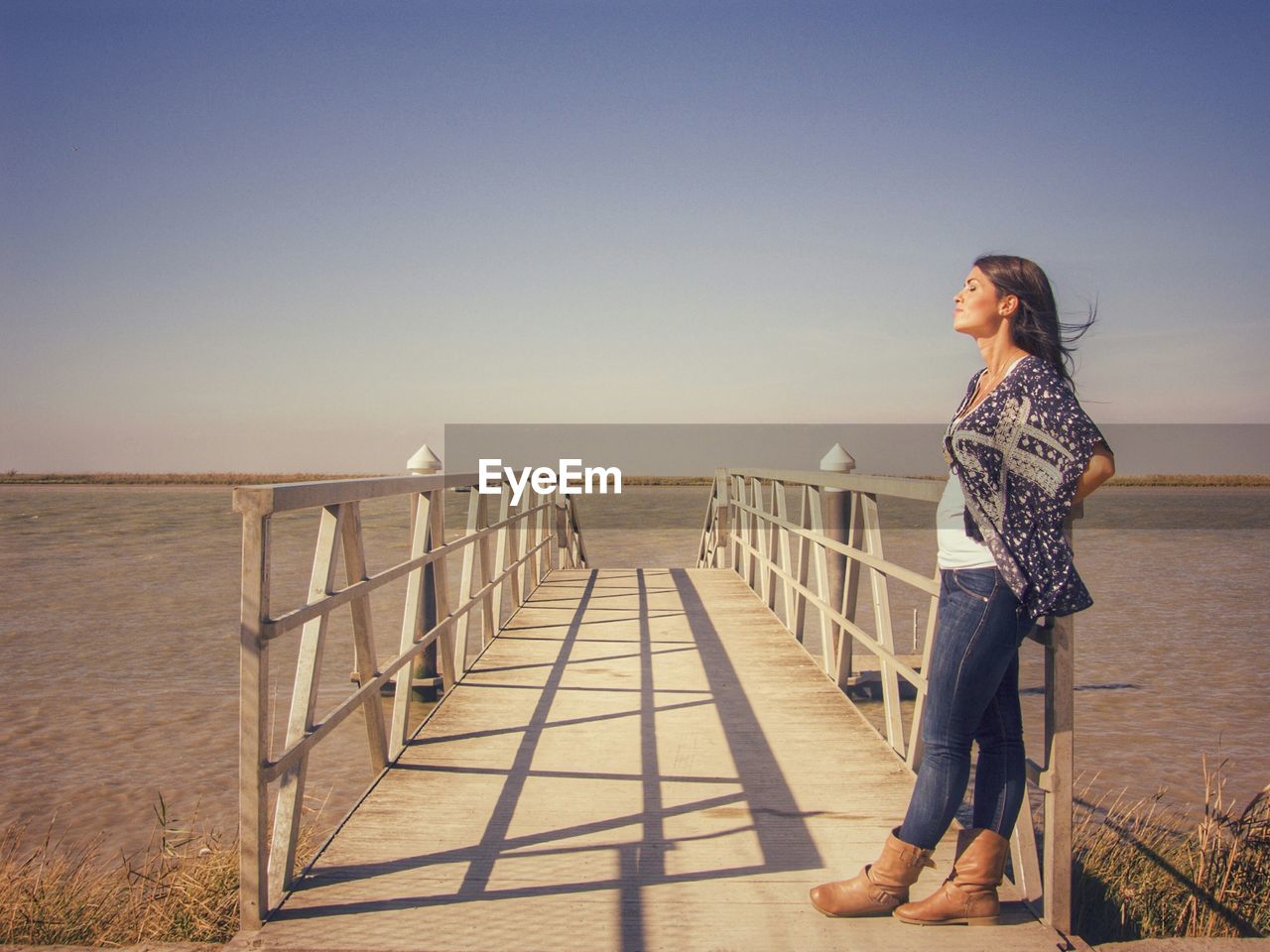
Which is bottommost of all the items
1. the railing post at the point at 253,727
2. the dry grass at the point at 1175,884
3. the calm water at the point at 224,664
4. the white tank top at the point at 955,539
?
the calm water at the point at 224,664

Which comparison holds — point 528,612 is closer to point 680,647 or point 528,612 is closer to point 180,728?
point 680,647

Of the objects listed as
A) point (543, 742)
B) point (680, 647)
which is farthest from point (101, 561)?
point (543, 742)

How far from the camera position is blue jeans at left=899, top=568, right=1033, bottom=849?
95.3 inches

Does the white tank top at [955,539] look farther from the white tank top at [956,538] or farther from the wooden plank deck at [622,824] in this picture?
the wooden plank deck at [622,824]

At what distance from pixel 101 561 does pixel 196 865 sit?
65.7 ft

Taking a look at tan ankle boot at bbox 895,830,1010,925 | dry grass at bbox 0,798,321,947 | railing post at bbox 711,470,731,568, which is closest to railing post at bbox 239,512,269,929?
dry grass at bbox 0,798,321,947

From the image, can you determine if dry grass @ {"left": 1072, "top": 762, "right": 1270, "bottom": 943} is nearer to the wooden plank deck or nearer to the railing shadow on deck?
the wooden plank deck

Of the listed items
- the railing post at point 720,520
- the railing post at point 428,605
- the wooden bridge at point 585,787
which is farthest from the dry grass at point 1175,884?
the railing post at point 720,520

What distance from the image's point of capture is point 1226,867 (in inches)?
154

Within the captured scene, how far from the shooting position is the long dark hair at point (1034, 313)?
96.0 inches

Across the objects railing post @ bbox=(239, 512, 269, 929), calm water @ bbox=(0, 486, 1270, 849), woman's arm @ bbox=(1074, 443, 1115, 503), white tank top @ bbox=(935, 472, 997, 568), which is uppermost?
woman's arm @ bbox=(1074, 443, 1115, 503)

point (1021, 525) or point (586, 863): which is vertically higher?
point (1021, 525)

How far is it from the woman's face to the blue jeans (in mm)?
582

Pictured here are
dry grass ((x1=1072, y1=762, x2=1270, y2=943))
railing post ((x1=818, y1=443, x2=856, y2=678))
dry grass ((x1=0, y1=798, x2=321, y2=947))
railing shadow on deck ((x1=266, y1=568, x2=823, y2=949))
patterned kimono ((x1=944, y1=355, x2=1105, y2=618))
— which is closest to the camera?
patterned kimono ((x1=944, y1=355, x2=1105, y2=618))
